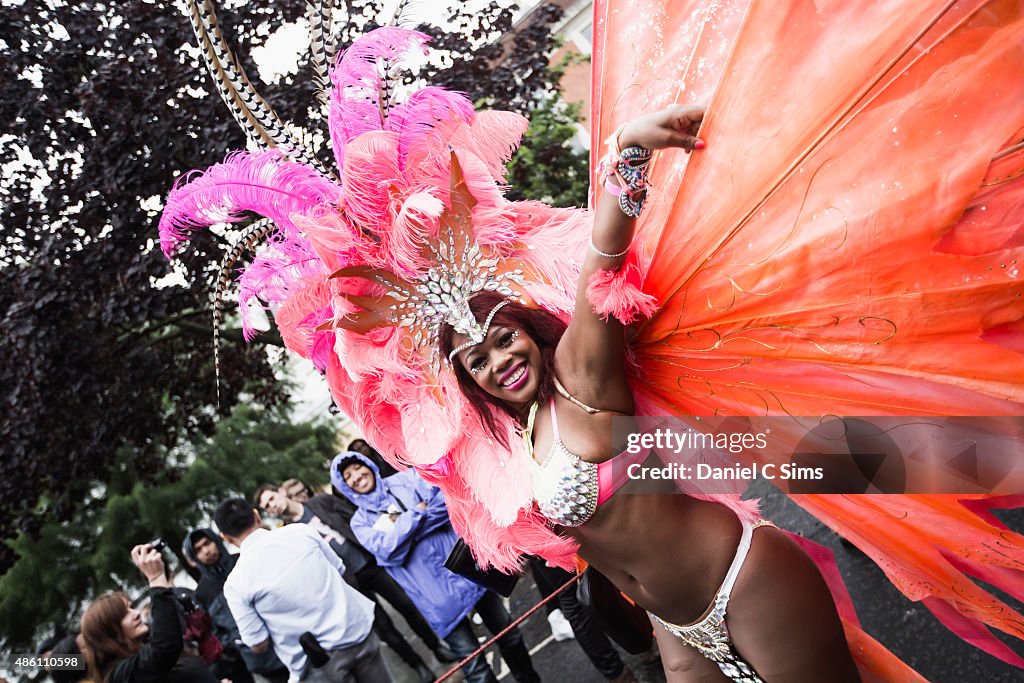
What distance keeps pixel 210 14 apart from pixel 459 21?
2.19 m

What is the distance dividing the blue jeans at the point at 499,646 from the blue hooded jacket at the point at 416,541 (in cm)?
11

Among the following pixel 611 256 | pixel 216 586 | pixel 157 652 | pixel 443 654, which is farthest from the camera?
pixel 443 654

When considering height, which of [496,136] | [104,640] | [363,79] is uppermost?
[363,79]

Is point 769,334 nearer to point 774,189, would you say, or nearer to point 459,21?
point 774,189

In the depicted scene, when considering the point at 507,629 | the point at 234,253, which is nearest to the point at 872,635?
the point at 507,629

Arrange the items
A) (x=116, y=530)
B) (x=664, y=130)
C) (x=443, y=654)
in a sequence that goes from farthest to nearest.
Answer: (x=116, y=530) → (x=443, y=654) → (x=664, y=130)

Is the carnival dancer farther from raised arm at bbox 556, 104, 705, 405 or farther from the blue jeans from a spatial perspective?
the blue jeans

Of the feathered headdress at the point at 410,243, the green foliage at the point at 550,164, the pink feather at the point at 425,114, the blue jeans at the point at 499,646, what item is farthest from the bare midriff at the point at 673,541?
the green foliage at the point at 550,164

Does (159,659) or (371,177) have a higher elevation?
(371,177)

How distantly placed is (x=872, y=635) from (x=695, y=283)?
2914 millimetres

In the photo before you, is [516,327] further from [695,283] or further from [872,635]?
[872,635]

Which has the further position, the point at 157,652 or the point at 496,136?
the point at 157,652

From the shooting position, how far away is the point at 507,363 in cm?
223

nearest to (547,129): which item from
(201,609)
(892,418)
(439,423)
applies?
(201,609)
